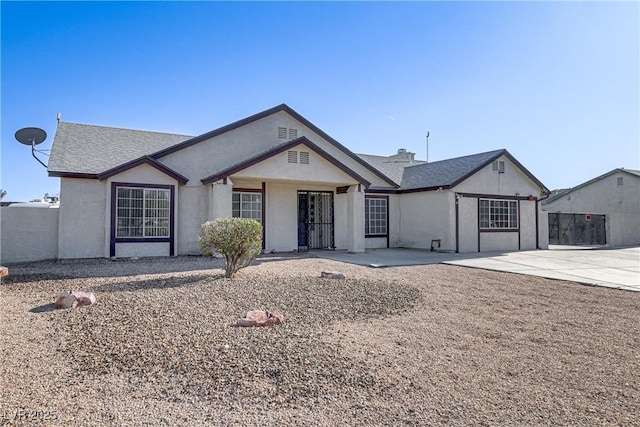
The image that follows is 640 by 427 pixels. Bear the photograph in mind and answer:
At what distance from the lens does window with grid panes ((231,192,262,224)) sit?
15.5 metres

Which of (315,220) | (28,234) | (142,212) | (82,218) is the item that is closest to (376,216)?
(315,220)

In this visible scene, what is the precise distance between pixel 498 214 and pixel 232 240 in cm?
1498

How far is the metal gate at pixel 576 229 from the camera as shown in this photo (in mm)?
25453

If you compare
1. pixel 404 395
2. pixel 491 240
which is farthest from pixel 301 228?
pixel 404 395

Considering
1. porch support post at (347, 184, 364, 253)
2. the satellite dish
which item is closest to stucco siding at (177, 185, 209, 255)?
the satellite dish

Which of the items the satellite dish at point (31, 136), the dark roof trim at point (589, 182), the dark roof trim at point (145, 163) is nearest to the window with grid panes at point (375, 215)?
the dark roof trim at point (145, 163)

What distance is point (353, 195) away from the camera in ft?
52.9

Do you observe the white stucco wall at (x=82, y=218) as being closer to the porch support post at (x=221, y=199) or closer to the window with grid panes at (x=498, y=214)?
the porch support post at (x=221, y=199)

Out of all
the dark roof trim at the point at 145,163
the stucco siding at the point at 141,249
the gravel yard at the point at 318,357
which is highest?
the dark roof trim at the point at 145,163

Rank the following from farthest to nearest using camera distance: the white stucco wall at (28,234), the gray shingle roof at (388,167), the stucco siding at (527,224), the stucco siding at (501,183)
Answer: the gray shingle roof at (388,167) < the stucco siding at (527,224) < the stucco siding at (501,183) < the white stucco wall at (28,234)

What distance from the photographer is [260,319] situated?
18.1ft

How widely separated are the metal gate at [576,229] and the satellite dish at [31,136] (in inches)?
1124

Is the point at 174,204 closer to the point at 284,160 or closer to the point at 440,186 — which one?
the point at 284,160

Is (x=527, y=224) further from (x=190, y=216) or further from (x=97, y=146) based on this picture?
(x=97, y=146)
